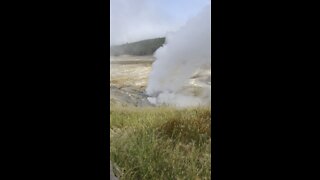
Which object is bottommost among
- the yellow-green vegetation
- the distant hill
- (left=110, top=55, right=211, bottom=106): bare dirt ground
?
the yellow-green vegetation

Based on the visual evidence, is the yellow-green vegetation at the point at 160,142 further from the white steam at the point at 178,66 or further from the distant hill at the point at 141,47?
the distant hill at the point at 141,47

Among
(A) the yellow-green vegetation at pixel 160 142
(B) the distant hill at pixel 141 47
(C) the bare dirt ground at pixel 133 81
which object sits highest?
(B) the distant hill at pixel 141 47

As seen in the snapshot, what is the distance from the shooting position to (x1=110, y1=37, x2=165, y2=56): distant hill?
6.51 ft

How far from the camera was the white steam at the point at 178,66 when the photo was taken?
6.34ft

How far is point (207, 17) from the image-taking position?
6.12 feet

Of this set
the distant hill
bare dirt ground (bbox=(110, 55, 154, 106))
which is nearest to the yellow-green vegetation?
bare dirt ground (bbox=(110, 55, 154, 106))

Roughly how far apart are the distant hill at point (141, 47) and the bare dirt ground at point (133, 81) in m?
0.03

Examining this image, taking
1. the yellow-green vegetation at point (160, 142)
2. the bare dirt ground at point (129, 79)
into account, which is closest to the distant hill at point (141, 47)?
the bare dirt ground at point (129, 79)

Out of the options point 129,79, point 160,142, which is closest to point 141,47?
point 129,79

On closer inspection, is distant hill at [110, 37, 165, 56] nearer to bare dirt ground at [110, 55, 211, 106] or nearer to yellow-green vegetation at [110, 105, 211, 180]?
bare dirt ground at [110, 55, 211, 106]

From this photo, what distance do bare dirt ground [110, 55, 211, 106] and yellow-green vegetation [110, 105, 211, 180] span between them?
0.17 feet
